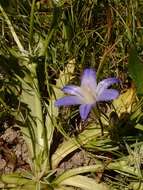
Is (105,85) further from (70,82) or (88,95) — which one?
(70,82)

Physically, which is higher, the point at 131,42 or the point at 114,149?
the point at 131,42

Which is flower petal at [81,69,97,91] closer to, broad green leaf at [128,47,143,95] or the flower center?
the flower center

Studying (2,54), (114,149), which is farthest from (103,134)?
(2,54)

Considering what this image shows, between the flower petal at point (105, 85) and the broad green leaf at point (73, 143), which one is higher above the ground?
the flower petal at point (105, 85)

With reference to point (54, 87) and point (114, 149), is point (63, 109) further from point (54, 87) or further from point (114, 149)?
point (114, 149)

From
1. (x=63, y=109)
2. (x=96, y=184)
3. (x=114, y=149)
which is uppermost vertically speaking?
(x=63, y=109)

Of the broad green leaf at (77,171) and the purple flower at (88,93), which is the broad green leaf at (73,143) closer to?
the broad green leaf at (77,171)

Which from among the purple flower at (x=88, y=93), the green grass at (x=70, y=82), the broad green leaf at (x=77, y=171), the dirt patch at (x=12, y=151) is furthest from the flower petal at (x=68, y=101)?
the dirt patch at (x=12, y=151)
